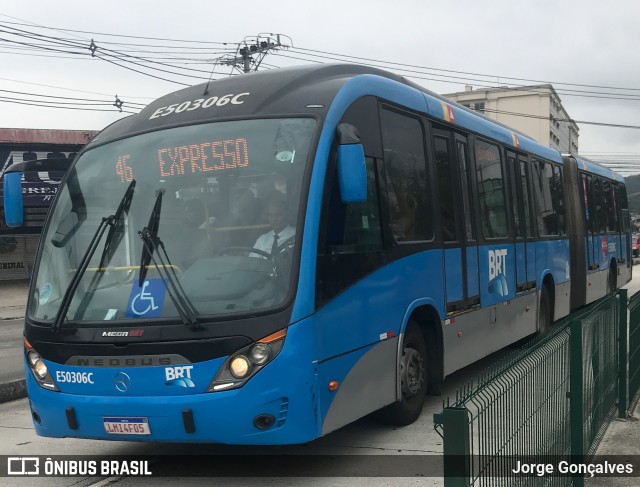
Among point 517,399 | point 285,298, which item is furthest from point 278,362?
point 517,399

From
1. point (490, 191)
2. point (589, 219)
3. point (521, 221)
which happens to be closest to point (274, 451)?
point (490, 191)

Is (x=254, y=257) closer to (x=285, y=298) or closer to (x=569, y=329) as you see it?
(x=285, y=298)

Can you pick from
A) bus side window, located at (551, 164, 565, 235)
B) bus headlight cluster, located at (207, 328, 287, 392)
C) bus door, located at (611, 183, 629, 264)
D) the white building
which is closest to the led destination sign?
bus headlight cluster, located at (207, 328, 287, 392)

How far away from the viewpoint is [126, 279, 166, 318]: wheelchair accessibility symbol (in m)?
5.56

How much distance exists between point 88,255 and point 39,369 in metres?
0.94

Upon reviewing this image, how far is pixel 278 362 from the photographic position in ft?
17.4

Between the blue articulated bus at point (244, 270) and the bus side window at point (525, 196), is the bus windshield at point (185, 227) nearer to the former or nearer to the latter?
the blue articulated bus at point (244, 270)

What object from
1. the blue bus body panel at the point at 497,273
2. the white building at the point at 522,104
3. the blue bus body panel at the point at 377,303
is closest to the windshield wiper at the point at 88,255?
the blue bus body panel at the point at 377,303

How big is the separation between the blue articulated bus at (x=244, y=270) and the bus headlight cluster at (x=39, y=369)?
0.6 inches

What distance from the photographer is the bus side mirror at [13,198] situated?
6.78 metres

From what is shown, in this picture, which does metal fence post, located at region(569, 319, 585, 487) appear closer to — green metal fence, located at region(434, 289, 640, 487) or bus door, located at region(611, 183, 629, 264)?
green metal fence, located at region(434, 289, 640, 487)

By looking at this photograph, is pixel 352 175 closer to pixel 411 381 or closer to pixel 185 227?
pixel 185 227

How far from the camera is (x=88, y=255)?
233 inches

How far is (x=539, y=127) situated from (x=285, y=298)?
101256 mm
